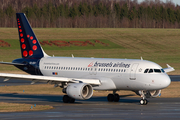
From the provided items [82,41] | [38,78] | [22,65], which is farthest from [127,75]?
[82,41]

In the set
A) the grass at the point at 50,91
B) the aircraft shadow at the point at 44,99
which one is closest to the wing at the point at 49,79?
the aircraft shadow at the point at 44,99

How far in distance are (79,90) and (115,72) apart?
176 inches

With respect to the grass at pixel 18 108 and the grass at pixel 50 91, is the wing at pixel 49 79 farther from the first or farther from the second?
the grass at pixel 50 91

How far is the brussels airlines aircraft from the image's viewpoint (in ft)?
115

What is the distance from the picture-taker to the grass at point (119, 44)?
107 m

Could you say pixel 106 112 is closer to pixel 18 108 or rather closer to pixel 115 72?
pixel 18 108

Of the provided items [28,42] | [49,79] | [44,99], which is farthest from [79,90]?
[28,42]

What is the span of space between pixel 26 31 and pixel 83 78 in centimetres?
1102

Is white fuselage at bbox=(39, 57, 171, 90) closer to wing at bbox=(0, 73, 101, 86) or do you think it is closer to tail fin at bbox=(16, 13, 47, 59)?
wing at bbox=(0, 73, 101, 86)

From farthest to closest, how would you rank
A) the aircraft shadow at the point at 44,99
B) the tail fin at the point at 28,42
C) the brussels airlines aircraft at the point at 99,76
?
the tail fin at the point at 28,42 → the aircraft shadow at the point at 44,99 → the brussels airlines aircraft at the point at 99,76

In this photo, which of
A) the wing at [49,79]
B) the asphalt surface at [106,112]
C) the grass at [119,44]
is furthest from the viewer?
the grass at [119,44]

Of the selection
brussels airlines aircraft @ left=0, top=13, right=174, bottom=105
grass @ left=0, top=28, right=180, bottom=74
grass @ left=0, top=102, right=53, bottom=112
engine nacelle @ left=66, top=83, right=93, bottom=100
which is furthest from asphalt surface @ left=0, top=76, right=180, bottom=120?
grass @ left=0, top=28, right=180, bottom=74

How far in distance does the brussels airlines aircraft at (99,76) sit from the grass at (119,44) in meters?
52.4

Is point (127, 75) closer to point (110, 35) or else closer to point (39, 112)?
point (39, 112)
